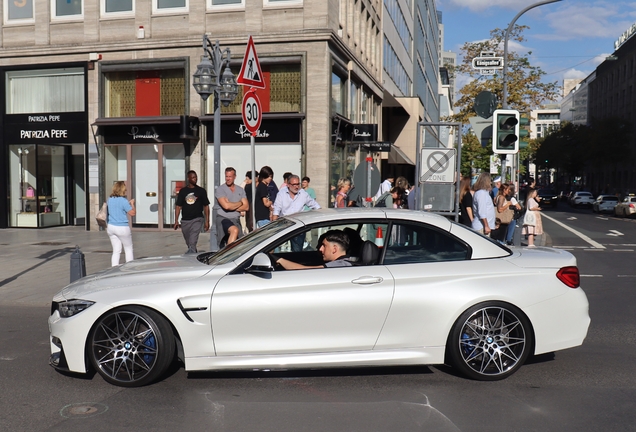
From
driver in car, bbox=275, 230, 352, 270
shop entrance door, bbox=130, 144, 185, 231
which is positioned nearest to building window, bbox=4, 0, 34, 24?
shop entrance door, bbox=130, 144, 185, 231

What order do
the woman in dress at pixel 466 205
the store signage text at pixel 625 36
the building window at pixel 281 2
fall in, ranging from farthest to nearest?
the store signage text at pixel 625 36, the building window at pixel 281 2, the woman in dress at pixel 466 205

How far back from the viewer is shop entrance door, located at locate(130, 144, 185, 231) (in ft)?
72.1

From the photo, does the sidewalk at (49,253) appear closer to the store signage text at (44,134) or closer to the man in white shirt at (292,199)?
the store signage text at (44,134)

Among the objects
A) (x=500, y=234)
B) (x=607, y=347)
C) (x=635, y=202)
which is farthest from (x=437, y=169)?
(x=635, y=202)

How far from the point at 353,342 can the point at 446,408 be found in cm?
92

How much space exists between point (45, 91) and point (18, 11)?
9.23 ft

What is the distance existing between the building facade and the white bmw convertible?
580 inches

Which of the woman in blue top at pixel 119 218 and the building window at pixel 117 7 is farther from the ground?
the building window at pixel 117 7

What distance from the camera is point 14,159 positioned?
23.3m

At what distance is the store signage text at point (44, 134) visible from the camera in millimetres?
22703

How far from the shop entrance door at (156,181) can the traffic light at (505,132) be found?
11848 millimetres

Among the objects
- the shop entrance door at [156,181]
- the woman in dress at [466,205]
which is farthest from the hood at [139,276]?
the shop entrance door at [156,181]

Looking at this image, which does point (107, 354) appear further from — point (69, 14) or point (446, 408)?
point (69, 14)

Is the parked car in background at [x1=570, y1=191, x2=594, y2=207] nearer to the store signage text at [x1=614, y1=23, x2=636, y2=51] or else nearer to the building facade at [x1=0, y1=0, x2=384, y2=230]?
the store signage text at [x1=614, y1=23, x2=636, y2=51]
